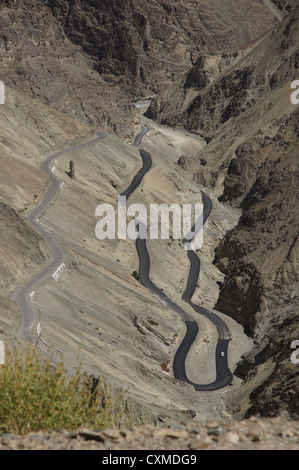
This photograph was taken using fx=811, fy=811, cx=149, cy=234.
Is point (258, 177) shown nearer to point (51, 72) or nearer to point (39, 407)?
point (51, 72)

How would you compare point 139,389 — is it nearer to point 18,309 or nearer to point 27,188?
point 18,309

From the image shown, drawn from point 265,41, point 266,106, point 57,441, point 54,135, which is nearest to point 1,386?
point 57,441

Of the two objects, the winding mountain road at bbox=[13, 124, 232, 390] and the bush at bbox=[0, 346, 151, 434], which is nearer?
the bush at bbox=[0, 346, 151, 434]

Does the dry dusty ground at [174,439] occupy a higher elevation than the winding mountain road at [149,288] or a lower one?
higher

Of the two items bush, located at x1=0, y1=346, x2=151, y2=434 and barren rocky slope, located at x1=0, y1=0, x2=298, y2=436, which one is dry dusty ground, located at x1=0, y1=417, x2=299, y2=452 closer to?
bush, located at x1=0, y1=346, x2=151, y2=434

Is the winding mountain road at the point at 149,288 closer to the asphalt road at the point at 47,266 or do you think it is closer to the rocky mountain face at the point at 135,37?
the asphalt road at the point at 47,266
